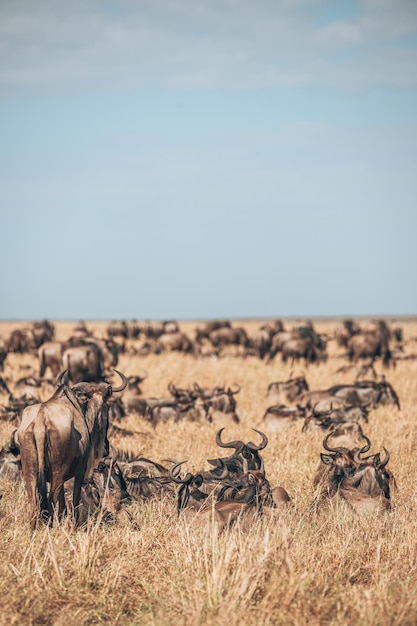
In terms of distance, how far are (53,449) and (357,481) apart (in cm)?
318

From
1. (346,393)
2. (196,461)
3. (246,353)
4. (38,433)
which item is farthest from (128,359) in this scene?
(38,433)

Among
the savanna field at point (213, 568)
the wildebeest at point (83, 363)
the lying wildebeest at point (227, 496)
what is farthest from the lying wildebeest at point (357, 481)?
the wildebeest at point (83, 363)

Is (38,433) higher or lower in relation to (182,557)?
higher

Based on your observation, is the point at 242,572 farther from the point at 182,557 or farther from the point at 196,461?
the point at 196,461

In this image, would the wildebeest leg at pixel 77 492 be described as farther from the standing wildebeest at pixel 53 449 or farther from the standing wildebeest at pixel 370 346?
the standing wildebeest at pixel 370 346

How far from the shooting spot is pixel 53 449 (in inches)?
252

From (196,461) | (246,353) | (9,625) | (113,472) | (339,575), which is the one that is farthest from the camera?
(246,353)

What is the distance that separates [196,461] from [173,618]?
4.61 metres

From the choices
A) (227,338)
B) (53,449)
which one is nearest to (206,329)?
(227,338)

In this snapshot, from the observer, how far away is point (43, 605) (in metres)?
5.13

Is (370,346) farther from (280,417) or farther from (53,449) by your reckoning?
(53,449)

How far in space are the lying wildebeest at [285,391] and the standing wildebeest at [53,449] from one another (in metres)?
9.87

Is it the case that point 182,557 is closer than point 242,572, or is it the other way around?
point 242,572

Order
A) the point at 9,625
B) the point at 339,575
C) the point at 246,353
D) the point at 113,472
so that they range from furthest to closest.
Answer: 1. the point at 246,353
2. the point at 113,472
3. the point at 339,575
4. the point at 9,625
